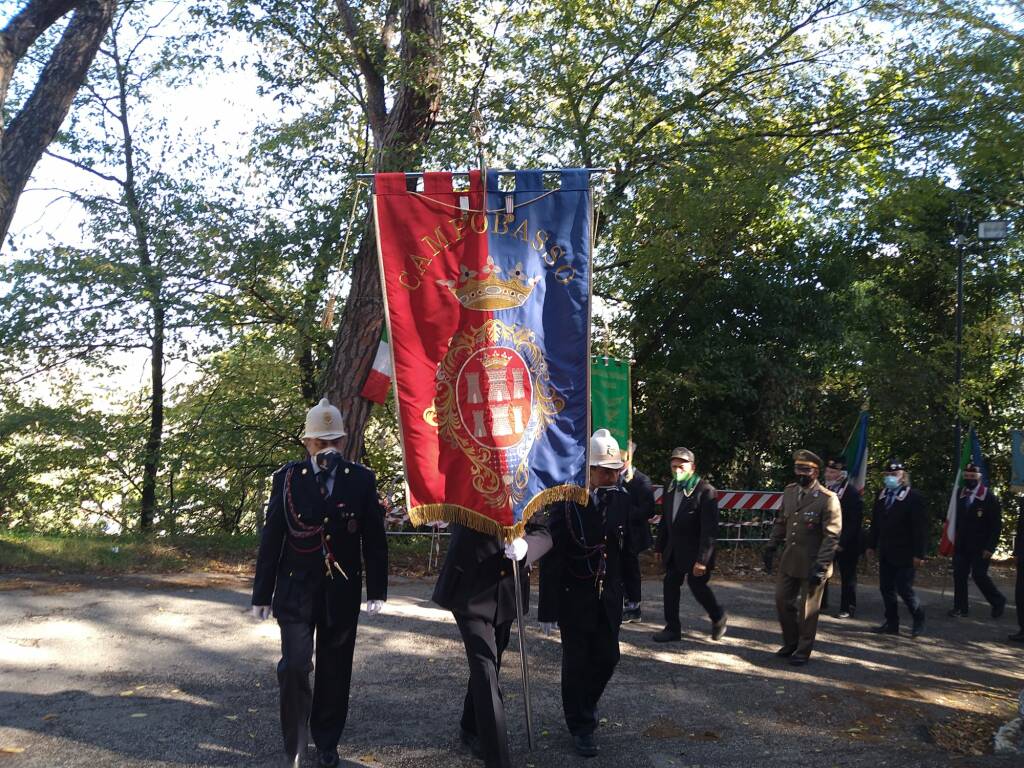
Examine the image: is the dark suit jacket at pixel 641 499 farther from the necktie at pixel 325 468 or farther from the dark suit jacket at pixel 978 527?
the dark suit jacket at pixel 978 527

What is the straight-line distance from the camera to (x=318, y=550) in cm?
599

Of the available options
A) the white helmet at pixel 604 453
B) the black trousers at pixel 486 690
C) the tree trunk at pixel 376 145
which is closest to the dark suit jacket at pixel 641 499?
the white helmet at pixel 604 453

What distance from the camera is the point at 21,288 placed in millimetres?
18578

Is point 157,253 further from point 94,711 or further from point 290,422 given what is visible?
point 94,711

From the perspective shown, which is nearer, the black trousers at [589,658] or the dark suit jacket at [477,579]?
the dark suit jacket at [477,579]

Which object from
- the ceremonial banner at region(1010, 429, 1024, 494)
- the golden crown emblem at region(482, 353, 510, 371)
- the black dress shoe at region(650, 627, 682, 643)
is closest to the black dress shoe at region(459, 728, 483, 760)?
the golden crown emblem at region(482, 353, 510, 371)

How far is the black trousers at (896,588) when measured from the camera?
11.2 meters

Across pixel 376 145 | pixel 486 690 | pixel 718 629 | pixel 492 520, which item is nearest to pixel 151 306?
pixel 376 145

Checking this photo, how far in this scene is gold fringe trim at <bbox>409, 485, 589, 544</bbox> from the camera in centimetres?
614

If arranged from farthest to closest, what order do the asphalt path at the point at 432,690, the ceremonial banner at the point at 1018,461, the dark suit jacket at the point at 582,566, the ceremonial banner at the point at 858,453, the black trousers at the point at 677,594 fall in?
the ceremonial banner at the point at 858,453 → the ceremonial banner at the point at 1018,461 → the black trousers at the point at 677,594 → the dark suit jacket at the point at 582,566 → the asphalt path at the point at 432,690

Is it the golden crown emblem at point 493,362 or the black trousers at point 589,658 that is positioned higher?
the golden crown emblem at point 493,362

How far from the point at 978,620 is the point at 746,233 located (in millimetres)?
10570

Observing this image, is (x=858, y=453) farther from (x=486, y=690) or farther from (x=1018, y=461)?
(x=486, y=690)

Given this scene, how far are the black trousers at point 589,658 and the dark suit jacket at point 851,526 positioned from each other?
6897 mm
